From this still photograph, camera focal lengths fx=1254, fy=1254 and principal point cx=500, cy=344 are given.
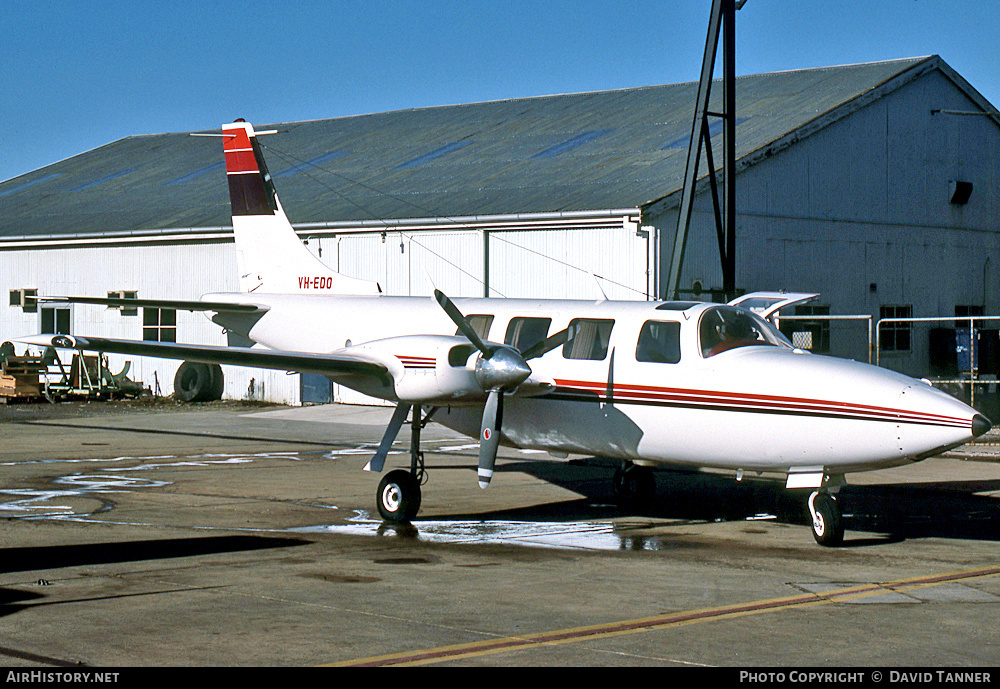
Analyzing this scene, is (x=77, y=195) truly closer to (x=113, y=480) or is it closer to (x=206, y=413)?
(x=206, y=413)

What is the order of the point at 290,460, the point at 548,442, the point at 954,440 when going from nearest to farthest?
1. the point at 954,440
2. the point at 548,442
3. the point at 290,460

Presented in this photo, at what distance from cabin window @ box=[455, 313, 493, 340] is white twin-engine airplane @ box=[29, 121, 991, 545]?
0.09 ft

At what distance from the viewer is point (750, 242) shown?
101 feet

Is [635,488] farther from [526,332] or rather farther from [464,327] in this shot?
[464,327]

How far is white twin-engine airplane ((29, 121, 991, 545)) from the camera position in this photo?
12.8 m

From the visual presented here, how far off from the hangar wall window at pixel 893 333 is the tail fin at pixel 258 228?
62.1 ft

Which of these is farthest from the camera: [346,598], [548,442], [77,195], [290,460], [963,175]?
[77,195]

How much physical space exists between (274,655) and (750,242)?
2415 cm

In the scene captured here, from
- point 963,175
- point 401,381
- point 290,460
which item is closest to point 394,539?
point 401,381

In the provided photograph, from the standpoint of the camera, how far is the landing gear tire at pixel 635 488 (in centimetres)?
1647

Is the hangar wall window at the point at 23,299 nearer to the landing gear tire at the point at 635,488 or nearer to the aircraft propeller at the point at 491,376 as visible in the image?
the landing gear tire at the point at 635,488

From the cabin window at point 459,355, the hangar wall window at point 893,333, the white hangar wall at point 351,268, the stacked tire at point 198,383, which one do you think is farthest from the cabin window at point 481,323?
the stacked tire at point 198,383

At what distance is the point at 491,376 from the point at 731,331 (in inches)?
109

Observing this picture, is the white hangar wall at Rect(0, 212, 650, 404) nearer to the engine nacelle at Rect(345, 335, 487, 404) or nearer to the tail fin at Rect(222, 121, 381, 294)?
the tail fin at Rect(222, 121, 381, 294)
